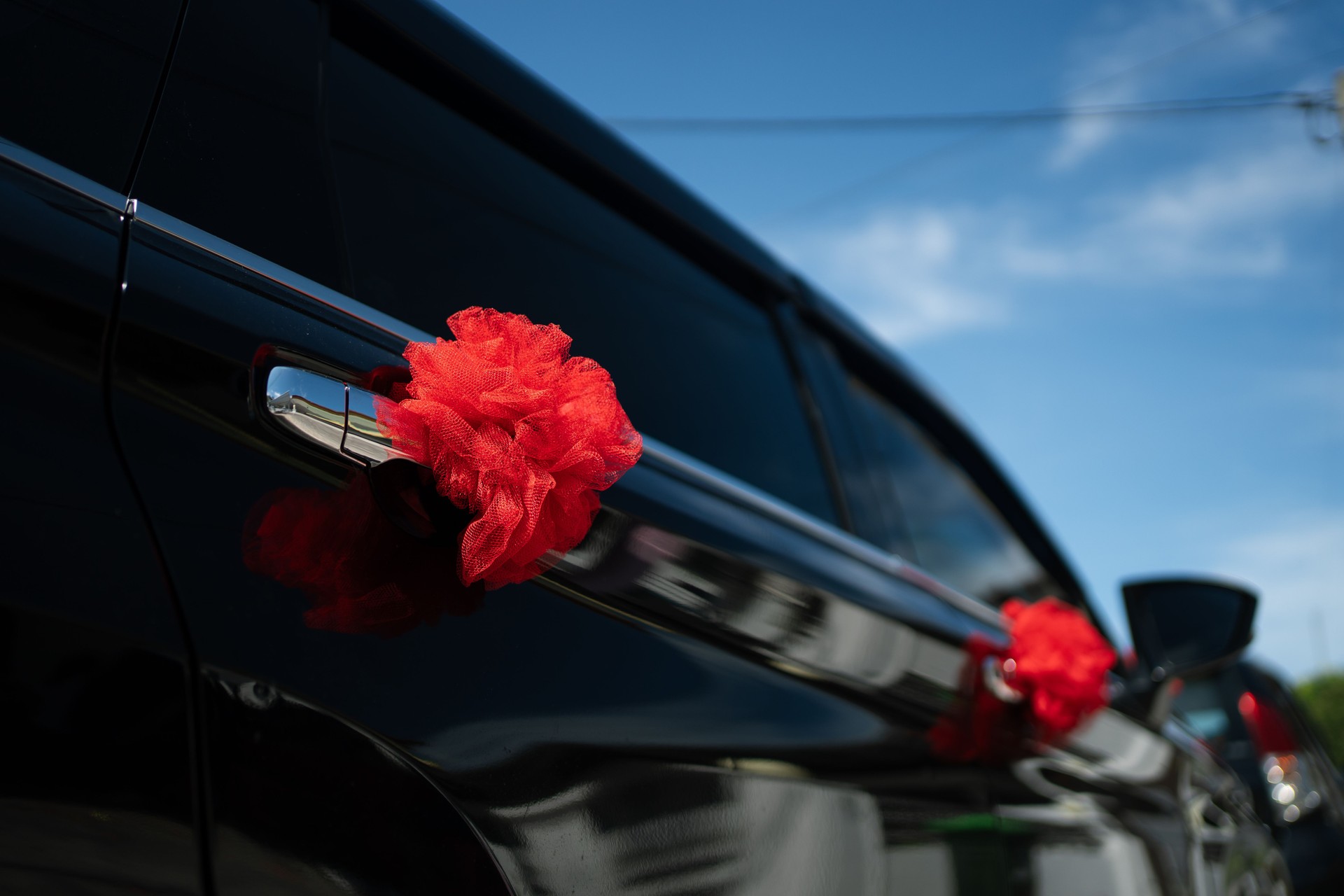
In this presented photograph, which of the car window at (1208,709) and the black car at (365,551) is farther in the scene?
the car window at (1208,709)

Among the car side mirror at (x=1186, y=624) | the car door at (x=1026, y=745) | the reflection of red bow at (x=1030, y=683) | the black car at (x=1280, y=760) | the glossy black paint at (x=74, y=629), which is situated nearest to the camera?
the glossy black paint at (x=74, y=629)

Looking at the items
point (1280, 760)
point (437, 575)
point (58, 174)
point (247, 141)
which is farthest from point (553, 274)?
point (1280, 760)

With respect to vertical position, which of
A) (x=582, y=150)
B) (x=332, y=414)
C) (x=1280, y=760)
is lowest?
(x=332, y=414)

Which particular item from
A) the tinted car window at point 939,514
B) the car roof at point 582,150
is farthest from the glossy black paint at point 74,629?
the tinted car window at point 939,514

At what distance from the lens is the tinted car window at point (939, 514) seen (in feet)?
8.03

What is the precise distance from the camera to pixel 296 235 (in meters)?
1.10

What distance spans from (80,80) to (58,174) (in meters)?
0.11

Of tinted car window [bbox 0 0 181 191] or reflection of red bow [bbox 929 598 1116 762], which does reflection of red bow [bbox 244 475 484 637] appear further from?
reflection of red bow [bbox 929 598 1116 762]

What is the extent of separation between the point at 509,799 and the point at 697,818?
288 millimetres

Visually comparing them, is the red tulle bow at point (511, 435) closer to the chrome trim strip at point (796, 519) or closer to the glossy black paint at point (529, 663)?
the glossy black paint at point (529, 663)

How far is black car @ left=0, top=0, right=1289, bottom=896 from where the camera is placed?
79 cm

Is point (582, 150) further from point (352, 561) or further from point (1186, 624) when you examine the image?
point (1186, 624)

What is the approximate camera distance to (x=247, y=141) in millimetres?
1088

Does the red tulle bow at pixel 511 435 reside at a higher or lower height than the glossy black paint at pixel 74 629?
higher
